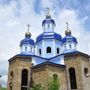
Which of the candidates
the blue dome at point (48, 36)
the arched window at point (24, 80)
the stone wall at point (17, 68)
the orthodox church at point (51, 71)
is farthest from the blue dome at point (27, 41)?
the arched window at point (24, 80)

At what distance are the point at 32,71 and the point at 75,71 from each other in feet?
19.3

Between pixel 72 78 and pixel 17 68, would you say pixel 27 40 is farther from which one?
pixel 72 78

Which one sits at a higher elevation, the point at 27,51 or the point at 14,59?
the point at 27,51

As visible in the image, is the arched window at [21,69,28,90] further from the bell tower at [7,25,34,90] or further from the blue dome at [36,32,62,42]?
the blue dome at [36,32,62,42]

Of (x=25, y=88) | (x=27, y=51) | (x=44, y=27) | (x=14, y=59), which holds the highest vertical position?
(x=44, y=27)

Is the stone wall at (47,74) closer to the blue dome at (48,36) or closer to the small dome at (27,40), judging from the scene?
the blue dome at (48,36)

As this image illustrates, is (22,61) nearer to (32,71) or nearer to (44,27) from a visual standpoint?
(32,71)

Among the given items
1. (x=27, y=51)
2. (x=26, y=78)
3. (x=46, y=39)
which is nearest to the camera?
(x=26, y=78)

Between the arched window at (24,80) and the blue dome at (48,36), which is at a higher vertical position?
the blue dome at (48,36)

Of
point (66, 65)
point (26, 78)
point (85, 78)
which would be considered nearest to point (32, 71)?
point (26, 78)

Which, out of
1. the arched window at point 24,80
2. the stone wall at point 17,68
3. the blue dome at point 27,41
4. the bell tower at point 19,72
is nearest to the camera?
the stone wall at point 17,68

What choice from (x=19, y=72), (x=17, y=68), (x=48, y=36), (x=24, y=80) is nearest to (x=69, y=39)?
(x=48, y=36)

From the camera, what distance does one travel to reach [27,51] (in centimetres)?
3656

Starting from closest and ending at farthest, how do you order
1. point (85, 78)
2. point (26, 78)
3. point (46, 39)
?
1. point (85, 78)
2. point (26, 78)
3. point (46, 39)
